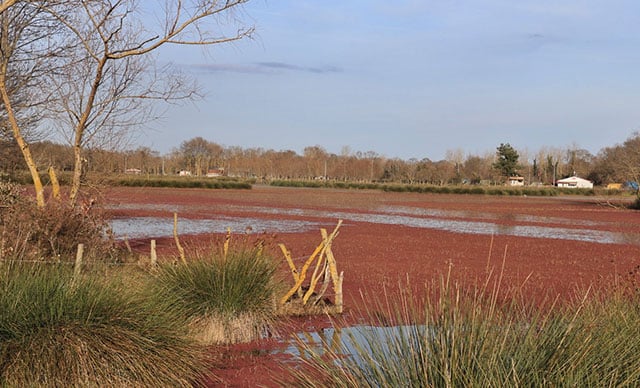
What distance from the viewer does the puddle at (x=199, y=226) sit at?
28.9 meters

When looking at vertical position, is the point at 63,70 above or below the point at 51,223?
above

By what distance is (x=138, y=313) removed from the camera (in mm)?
6961

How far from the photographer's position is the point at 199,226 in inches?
1276

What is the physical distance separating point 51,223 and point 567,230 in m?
30.9

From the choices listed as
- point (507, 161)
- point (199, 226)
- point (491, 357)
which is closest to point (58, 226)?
point (491, 357)

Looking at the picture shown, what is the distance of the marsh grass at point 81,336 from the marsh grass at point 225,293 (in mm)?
2519

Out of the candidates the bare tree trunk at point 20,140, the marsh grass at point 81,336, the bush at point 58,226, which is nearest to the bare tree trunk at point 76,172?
the bush at point 58,226

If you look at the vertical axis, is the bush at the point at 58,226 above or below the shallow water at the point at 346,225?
above

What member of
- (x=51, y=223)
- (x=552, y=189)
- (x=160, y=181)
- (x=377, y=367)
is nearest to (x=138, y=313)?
(x=377, y=367)

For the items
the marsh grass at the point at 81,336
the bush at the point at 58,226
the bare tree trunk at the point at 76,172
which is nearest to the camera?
the marsh grass at the point at 81,336

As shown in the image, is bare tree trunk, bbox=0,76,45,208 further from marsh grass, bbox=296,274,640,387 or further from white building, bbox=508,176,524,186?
white building, bbox=508,176,524,186

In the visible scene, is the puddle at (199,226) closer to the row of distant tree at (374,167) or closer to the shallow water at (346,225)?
the shallow water at (346,225)

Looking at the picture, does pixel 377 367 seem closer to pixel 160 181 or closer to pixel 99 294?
pixel 99 294

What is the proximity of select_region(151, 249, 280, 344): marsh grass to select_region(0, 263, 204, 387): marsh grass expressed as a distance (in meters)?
2.52
